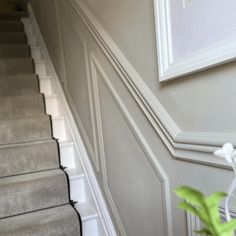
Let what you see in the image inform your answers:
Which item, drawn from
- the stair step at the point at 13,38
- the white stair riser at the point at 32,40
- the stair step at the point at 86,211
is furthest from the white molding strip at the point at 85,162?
the stair step at the point at 13,38

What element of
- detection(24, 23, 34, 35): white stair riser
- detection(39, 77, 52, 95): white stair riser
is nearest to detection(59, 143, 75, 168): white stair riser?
detection(39, 77, 52, 95): white stair riser

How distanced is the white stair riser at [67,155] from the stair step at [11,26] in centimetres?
203

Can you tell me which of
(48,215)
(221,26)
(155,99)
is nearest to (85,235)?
(48,215)

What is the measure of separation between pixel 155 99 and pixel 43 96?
1.61 metres

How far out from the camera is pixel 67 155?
2033mm

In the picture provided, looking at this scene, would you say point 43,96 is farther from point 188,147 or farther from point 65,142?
point 188,147

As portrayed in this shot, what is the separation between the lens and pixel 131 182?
1.26 meters

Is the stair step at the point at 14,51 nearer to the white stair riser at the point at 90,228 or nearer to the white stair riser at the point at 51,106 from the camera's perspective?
the white stair riser at the point at 51,106

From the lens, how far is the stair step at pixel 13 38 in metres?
3.15

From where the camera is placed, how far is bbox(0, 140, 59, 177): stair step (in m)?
1.87

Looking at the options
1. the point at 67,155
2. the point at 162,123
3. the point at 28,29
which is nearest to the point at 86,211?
the point at 67,155

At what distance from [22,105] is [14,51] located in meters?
0.92

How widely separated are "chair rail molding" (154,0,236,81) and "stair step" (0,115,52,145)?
1.44 m

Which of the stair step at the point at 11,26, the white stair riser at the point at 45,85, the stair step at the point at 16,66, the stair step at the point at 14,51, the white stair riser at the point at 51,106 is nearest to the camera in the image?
the white stair riser at the point at 51,106
